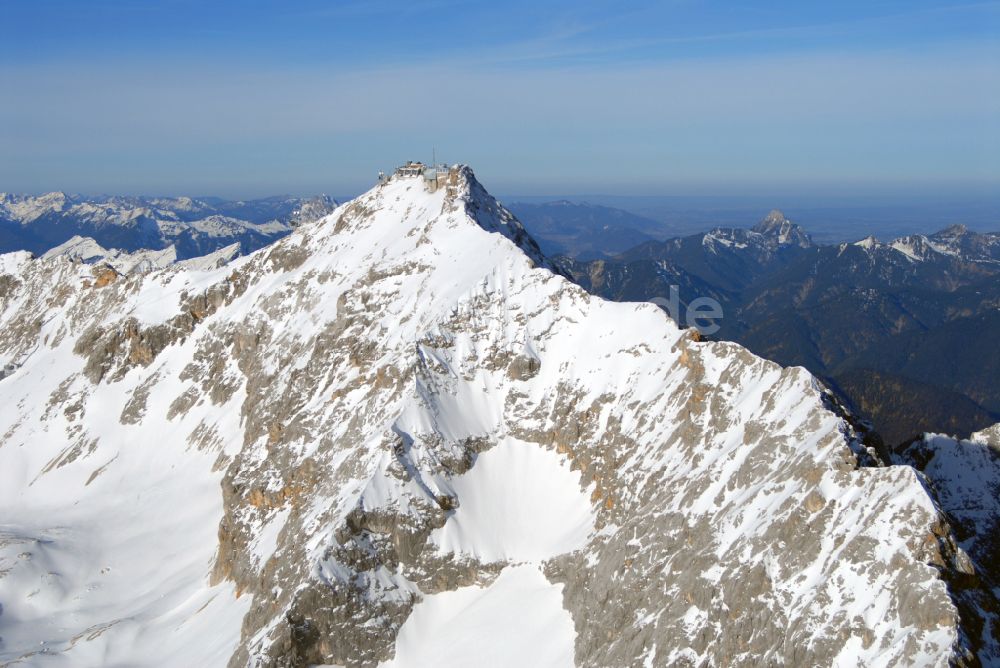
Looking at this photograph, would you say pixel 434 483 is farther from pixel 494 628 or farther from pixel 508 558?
pixel 494 628

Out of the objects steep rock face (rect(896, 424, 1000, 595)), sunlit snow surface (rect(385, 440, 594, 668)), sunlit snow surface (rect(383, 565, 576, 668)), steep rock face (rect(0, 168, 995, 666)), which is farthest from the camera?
sunlit snow surface (rect(385, 440, 594, 668))

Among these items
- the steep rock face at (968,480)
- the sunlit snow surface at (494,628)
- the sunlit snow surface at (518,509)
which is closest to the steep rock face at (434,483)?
the sunlit snow surface at (518,509)

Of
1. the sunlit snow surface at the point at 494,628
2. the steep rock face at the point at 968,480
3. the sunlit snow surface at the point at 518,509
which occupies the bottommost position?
the sunlit snow surface at the point at 494,628

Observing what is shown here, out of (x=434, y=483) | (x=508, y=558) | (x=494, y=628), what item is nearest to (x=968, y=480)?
(x=508, y=558)

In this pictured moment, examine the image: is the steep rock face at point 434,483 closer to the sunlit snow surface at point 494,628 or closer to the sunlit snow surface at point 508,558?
the sunlit snow surface at point 508,558

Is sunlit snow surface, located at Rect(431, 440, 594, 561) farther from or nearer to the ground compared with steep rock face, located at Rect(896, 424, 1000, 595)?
nearer to the ground

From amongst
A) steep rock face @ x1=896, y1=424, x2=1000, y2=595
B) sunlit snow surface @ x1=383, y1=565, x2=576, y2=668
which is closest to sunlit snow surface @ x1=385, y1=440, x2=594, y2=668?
sunlit snow surface @ x1=383, y1=565, x2=576, y2=668

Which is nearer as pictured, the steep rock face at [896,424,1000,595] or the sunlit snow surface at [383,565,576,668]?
the steep rock face at [896,424,1000,595]

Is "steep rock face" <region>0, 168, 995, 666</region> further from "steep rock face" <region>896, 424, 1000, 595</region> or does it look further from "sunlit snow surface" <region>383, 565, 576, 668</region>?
"steep rock face" <region>896, 424, 1000, 595</region>

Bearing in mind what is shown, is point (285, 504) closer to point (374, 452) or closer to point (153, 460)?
point (374, 452)
